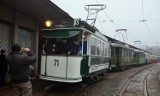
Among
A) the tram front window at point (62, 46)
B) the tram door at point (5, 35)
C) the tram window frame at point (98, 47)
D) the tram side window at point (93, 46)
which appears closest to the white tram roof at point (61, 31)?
the tram front window at point (62, 46)

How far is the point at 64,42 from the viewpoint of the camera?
1229cm

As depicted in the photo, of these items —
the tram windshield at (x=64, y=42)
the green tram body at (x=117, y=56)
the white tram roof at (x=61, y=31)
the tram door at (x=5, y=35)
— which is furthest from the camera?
the green tram body at (x=117, y=56)

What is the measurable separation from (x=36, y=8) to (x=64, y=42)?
2866 millimetres

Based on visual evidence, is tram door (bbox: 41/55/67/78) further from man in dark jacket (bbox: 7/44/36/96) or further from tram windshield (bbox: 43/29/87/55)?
man in dark jacket (bbox: 7/44/36/96)

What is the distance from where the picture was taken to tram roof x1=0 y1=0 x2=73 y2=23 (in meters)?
12.4

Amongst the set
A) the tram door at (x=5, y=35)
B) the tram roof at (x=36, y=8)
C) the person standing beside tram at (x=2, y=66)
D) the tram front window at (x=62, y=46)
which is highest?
the tram roof at (x=36, y=8)

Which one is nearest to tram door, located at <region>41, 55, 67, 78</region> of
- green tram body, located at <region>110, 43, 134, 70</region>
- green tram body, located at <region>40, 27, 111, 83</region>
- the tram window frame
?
green tram body, located at <region>40, 27, 111, 83</region>

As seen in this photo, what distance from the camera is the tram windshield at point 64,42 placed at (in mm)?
12117

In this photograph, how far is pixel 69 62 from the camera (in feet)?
37.6

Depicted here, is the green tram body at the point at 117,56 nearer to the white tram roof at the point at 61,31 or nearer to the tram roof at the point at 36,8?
the tram roof at the point at 36,8

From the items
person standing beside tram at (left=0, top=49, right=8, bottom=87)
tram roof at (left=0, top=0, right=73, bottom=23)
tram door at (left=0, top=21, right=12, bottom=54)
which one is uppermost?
tram roof at (left=0, top=0, right=73, bottom=23)

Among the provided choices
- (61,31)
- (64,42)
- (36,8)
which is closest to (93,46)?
(64,42)

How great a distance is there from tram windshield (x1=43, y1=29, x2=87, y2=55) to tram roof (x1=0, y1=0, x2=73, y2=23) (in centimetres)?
119

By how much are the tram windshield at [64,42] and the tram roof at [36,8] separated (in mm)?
1189
